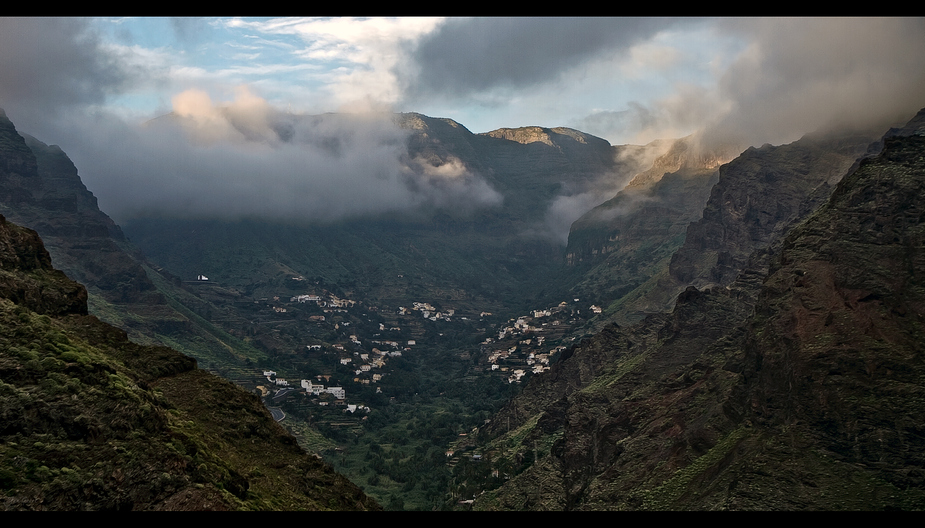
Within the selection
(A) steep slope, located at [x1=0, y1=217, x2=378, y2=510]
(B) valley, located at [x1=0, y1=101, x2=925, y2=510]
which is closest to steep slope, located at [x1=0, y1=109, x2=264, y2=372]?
(B) valley, located at [x1=0, y1=101, x2=925, y2=510]

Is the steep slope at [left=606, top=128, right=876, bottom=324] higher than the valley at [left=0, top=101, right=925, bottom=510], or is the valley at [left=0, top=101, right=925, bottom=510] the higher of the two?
the steep slope at [left=606, top=128, right=876, bottom=324]

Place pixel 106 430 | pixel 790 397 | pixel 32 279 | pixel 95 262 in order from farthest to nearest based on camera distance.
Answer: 1. pixel 95 262
2. pixel 790 397
3. pixel 32 279
4. pixel 106 430

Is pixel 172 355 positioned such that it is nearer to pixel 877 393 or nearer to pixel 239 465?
pixel 239 465

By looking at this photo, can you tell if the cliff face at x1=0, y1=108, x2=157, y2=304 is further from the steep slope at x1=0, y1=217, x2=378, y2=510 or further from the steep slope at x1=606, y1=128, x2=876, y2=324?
the steep slope at x1=0, y1=217, x2=378, y2=510

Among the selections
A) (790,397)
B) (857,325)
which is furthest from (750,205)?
(790,397)

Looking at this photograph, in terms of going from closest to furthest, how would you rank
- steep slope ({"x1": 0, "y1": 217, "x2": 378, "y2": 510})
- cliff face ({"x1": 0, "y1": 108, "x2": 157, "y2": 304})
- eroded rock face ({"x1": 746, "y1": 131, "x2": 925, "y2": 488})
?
steep slope ({"x1": 0, "y1": 217, "x2": 378, "y2": 510}), eroded rock face ({"x1": 746, "y1": 131, "x2": 925, "y2": 488}), cliff face ({"x1": 0, "y1": 108, "x2": 157, "y2": 304})

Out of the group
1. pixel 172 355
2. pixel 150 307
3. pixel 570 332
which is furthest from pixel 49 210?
pixel 172 355

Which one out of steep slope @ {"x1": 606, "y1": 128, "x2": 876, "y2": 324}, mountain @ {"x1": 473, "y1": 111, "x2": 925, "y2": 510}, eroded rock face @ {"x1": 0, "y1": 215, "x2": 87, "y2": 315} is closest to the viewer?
eroded rock face @ {"x1": 0, "y1": 215, "x2": 87, "y2": 315}

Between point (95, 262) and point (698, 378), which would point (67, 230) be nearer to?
point (95, 262)
